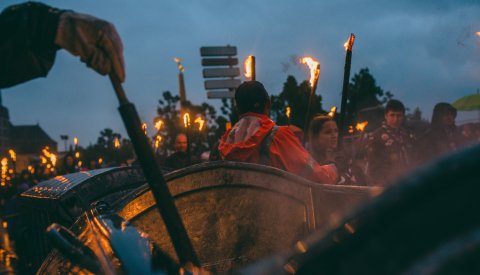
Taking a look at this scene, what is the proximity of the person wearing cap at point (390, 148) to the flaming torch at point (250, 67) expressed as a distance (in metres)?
1.90

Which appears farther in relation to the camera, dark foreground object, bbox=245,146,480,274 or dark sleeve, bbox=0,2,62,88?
dark sleeve, bbox=0,2,62,88

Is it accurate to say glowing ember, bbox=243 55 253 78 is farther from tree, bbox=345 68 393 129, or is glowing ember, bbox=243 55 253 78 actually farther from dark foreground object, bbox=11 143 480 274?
tree, bbox=345 68 393 129

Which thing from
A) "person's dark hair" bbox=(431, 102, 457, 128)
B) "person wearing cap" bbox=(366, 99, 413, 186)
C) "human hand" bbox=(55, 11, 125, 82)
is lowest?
"person wearing cap" bbox=(366, 99, 413, 186)

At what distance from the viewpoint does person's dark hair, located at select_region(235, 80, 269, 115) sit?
4082 millimetres

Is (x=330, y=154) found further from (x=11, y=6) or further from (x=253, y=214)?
(x=11, y=6)

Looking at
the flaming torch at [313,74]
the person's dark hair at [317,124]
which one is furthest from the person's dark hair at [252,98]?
the person's dark hair at [317,124]

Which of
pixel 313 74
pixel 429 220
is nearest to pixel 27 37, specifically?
pixel 429 220

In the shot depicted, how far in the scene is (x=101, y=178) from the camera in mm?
4332

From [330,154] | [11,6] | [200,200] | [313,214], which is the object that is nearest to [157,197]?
[11,6]

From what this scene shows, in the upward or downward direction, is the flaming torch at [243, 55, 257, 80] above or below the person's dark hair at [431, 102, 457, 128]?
above

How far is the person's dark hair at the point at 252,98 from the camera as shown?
4.08m

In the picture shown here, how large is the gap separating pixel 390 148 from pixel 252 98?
2917 mm

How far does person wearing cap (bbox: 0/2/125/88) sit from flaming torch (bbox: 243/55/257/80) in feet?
14.5

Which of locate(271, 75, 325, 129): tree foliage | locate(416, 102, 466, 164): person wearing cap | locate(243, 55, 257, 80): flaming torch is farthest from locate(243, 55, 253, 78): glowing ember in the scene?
locate(271, 75, 325, 129): tree foliage
